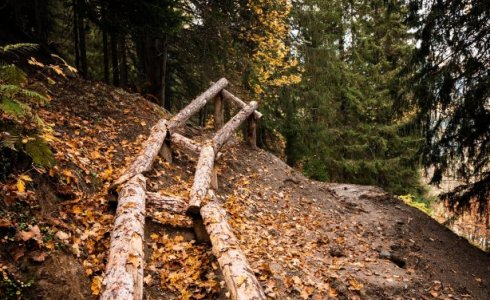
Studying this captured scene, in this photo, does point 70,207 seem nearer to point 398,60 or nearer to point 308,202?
point 308,202

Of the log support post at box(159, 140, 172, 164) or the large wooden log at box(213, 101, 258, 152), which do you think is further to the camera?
the large wooden log at box(213, 101, 258, 152)

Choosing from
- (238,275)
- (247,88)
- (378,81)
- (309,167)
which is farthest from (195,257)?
(378,81)

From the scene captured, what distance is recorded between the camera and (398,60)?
55.9ft

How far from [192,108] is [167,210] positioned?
12.8 feet

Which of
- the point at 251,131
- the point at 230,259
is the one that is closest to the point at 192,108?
the point at 251,131

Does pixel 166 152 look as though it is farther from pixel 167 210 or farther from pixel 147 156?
pixel 167 210

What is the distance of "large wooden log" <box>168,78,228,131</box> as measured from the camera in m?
7.47

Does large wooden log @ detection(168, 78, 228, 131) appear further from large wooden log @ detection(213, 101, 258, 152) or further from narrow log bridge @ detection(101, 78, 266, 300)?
large wooden log @ detection(213, 101, 258, 152)

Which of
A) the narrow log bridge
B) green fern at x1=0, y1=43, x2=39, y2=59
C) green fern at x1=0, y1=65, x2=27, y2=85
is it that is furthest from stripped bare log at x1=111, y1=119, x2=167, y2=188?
green fern at x1=0, y1=43, x2=39, y2=59

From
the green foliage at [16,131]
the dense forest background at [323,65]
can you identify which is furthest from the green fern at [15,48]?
the dense forest background at [323,65]

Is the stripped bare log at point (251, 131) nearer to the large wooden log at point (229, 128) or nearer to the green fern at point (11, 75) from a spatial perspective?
the large wooden log at point (229, 128)

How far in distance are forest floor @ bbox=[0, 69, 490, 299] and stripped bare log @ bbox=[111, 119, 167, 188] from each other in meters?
0.38

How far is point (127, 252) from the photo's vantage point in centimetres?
326

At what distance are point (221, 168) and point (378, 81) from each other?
466 inches
